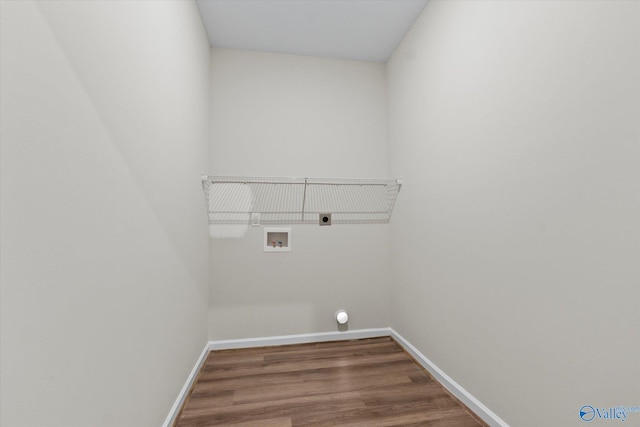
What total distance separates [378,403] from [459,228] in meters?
1.12

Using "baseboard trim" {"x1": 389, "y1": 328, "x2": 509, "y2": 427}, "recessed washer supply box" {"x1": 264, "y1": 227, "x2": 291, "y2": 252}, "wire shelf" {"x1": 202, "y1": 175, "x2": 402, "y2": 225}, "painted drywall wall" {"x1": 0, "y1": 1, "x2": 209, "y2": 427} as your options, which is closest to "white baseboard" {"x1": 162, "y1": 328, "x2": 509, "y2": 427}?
"baseboard trim" {"x1": 389, "y1": 328, "x2": 509, "y2": 427}

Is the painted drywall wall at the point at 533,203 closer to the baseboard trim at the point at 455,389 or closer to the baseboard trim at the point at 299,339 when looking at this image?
the baseboard trim at the point at 455,389

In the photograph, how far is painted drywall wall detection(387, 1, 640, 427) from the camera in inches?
34.3

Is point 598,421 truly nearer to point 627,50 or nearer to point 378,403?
point 378,403

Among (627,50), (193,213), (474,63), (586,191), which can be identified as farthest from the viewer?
(193,213)

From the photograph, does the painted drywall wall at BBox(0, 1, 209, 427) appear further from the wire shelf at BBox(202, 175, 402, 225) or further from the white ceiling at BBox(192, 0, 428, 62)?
the wire shelf at BBox(202, 175, 402, 225)

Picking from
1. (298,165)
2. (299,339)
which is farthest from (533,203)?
(299,339)

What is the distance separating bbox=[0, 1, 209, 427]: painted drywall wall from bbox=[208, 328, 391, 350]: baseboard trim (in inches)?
30.4

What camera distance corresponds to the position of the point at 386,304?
247cm

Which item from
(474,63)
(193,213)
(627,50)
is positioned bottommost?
(193,213)

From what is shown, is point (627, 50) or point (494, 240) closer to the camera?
point (627, 50)

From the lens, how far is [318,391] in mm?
1675

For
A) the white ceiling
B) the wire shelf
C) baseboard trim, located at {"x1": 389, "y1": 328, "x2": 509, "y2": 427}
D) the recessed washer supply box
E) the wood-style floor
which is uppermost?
the white ceiling

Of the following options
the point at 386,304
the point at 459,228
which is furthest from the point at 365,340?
the point at 459,228
